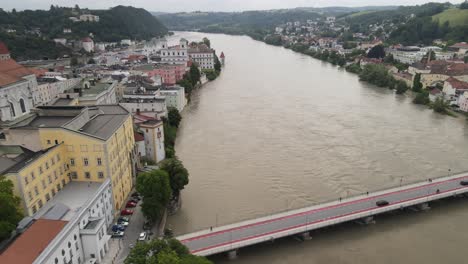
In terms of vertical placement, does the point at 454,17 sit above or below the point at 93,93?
above

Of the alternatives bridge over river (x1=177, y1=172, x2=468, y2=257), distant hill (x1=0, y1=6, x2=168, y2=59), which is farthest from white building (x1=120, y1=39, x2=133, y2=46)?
bridge over river (x1=177, y1=172, x2=468, y2=257)

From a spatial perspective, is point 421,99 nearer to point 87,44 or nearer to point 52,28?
point 87,44

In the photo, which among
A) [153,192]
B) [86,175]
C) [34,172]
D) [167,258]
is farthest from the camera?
[86,175]

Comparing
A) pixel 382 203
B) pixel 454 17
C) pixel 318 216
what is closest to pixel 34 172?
pixel 318 216

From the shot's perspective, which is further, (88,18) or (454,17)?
(88,18)

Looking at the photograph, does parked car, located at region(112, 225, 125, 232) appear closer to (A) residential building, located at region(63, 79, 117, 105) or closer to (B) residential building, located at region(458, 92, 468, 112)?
(A) residential building, located at region(63, 79, 117, 105)

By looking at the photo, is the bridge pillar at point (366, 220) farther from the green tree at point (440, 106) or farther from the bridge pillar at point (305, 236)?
the green tree at point (440, 106)

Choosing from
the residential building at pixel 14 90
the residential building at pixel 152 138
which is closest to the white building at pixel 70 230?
the residential building at pixel 152 138
